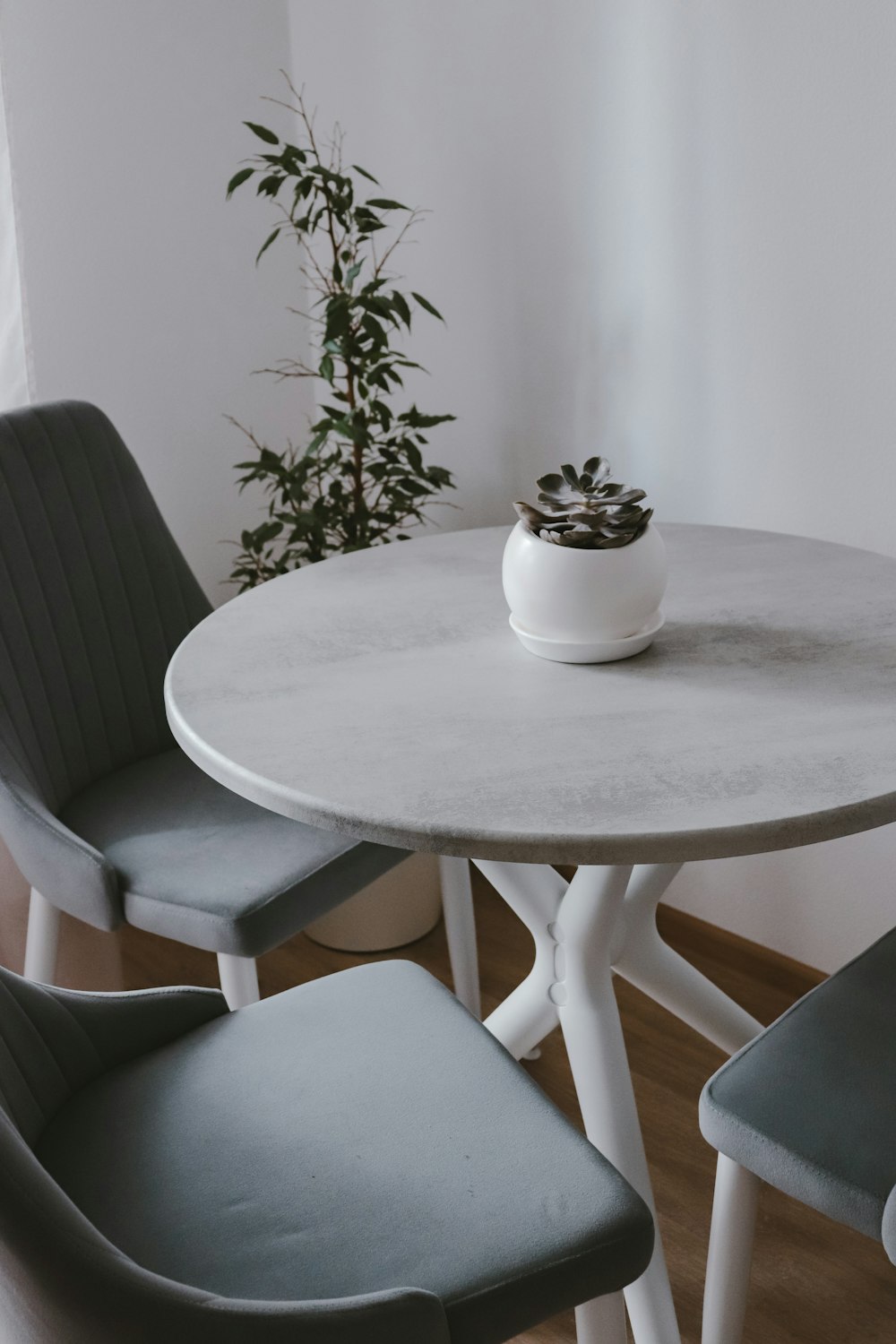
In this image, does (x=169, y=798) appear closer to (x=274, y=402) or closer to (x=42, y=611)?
(x=42, y=611)

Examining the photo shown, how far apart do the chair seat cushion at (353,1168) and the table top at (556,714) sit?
0.25 meters

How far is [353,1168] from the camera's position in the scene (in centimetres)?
103

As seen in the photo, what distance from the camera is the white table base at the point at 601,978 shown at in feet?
4.76

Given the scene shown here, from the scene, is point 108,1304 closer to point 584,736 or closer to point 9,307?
point 584,736

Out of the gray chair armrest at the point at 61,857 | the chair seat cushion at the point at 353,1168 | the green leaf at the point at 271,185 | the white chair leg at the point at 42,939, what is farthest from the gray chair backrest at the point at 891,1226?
the green leaf at the point at 271,185

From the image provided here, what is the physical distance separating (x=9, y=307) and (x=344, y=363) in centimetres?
63

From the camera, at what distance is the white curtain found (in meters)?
2.32

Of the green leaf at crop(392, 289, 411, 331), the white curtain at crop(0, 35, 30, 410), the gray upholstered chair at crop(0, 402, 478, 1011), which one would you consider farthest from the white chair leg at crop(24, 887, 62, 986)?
the green leaf at crop(392, 289, 411, 331)

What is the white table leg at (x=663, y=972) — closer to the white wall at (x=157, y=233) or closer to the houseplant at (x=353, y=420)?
the houseplant at (x=353, y=420)

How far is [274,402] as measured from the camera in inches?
112

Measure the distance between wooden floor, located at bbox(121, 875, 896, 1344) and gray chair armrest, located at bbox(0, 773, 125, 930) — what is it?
72 cm

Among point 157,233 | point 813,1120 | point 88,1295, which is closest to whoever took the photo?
point 88,1295

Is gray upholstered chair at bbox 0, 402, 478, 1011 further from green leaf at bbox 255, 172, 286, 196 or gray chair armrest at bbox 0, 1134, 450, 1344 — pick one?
gray chair armrest at bbox 0, 1134, 450, 1344

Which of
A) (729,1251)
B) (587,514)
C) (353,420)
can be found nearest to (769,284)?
(353,420)
